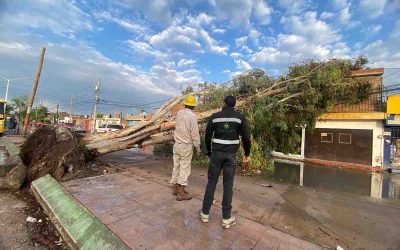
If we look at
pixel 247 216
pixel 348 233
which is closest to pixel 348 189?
pixel 348 233

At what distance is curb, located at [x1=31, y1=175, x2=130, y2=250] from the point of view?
9.49ft

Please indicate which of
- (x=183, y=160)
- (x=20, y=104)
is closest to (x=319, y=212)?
(x=183, y=160)

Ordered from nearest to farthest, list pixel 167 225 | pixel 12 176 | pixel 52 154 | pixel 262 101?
pixel 167 225 < pixel 12 176 < pixel 52 154 < pixel 262 101

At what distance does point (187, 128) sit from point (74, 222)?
7.38 ft

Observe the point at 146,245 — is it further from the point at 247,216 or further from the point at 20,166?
the point at 20,166

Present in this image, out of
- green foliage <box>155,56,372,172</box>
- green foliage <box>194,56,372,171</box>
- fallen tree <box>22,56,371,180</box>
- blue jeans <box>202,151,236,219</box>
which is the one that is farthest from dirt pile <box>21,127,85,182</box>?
green foliage <box>194,56,372,171</box>

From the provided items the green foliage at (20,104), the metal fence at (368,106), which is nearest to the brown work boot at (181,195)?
the metal fence at (368,106)

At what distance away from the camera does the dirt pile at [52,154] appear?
586 centimetres

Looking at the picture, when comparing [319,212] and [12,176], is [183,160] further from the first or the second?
[12,176]

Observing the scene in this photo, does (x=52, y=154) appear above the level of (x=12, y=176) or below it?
above

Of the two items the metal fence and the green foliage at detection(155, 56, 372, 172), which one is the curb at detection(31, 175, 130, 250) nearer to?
the green foliage at detection(155, 56, 372, 172)

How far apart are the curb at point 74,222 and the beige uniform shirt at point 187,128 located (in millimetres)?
1901

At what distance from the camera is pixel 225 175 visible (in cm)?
359

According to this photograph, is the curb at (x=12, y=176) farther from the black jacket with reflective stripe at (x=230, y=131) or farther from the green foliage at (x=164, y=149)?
the green foliage at (x=164, y=149)
